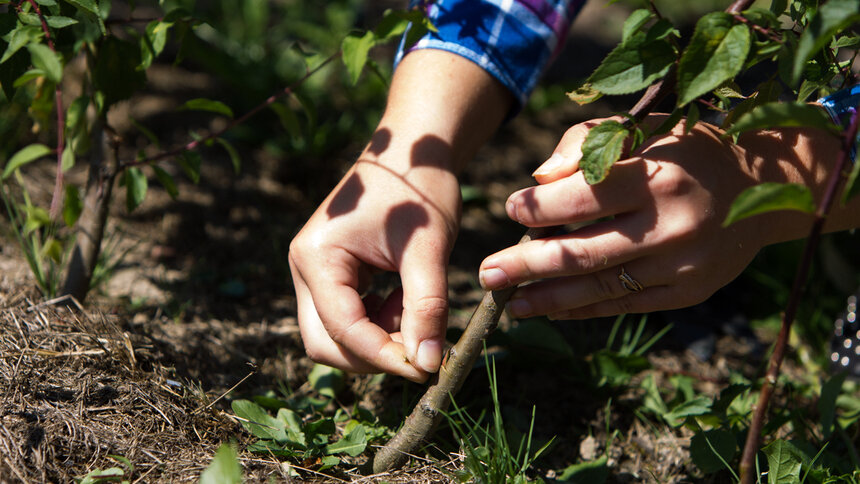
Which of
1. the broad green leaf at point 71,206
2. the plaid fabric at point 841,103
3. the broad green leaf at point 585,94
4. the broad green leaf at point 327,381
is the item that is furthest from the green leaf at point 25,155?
the plaid fabric at point 841,103

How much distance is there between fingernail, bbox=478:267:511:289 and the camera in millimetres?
1276

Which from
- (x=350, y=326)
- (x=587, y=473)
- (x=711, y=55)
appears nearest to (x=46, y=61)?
(x=350, y=326)

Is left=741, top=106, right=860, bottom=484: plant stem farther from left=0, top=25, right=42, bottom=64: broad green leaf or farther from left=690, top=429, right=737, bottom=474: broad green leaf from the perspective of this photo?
left=0, top=25, right=42, bottom=64: broad green leaf

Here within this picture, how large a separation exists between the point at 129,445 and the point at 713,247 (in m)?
1.21

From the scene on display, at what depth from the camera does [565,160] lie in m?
1.28

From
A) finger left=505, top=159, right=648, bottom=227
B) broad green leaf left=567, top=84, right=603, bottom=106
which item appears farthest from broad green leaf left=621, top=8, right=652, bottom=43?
finger left=505, top=159, right=648, bottom=227

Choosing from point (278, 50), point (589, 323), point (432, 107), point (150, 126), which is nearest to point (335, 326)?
point (432, 107)

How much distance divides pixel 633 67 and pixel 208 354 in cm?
134

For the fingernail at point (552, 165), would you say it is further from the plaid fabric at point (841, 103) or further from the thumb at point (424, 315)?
the plaid fabric at point (841, 103)

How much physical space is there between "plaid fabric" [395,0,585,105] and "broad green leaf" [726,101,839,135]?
0.90 metres

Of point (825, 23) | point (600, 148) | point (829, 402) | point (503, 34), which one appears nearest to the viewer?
point (825, 23)

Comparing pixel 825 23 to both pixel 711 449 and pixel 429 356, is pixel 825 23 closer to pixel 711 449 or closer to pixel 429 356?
pixel 429 356

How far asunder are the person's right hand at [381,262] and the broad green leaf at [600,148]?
440 mm

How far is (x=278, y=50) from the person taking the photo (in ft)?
11.4
